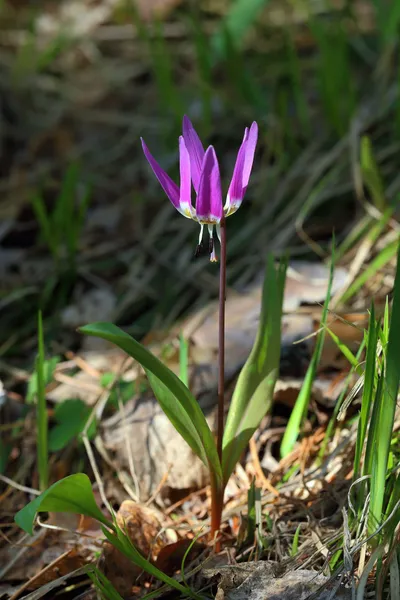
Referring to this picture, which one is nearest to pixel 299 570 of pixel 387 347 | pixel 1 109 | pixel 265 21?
pixel 387 347

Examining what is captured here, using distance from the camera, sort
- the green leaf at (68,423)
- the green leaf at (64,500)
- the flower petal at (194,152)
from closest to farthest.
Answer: the green leaf at (64,500), the flower petal at (194,152), the green leaf at (68,423)

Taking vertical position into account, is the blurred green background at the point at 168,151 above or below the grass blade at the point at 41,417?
above

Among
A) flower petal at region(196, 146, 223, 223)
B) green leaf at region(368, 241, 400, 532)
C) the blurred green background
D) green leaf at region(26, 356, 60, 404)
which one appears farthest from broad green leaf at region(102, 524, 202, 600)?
the blurred green background

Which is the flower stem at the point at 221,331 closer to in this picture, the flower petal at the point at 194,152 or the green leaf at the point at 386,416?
the flower petal at the point at 194,152

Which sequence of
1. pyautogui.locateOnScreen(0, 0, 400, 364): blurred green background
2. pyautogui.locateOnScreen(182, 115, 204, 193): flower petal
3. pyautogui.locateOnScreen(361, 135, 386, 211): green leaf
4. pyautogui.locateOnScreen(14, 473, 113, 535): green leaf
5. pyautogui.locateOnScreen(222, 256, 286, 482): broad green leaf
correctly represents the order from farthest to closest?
pyautogui.locateOnScreen(0, 0, 400, 364): blurred green background, pyautogui.locateOnScreen(361, 135, 386, 211): green leaf, pyautogui.locateOnScreen(222, 256, 286, 482): broad green leaf, pyautogui.locateOnScreen(182, 115, 204, 193): flower petal, pyautogui.locateOnScreen(14, 473, 113, 535): green leaf

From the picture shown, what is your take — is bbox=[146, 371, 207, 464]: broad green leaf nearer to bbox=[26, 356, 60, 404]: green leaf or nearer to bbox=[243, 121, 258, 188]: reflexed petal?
bbox=[243, 121, 258, 188]: reflexed petal

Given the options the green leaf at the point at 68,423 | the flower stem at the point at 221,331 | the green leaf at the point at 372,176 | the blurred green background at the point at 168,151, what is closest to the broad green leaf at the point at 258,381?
the flower stem at the point at 221,331

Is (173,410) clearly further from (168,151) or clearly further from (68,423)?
(168,151)
